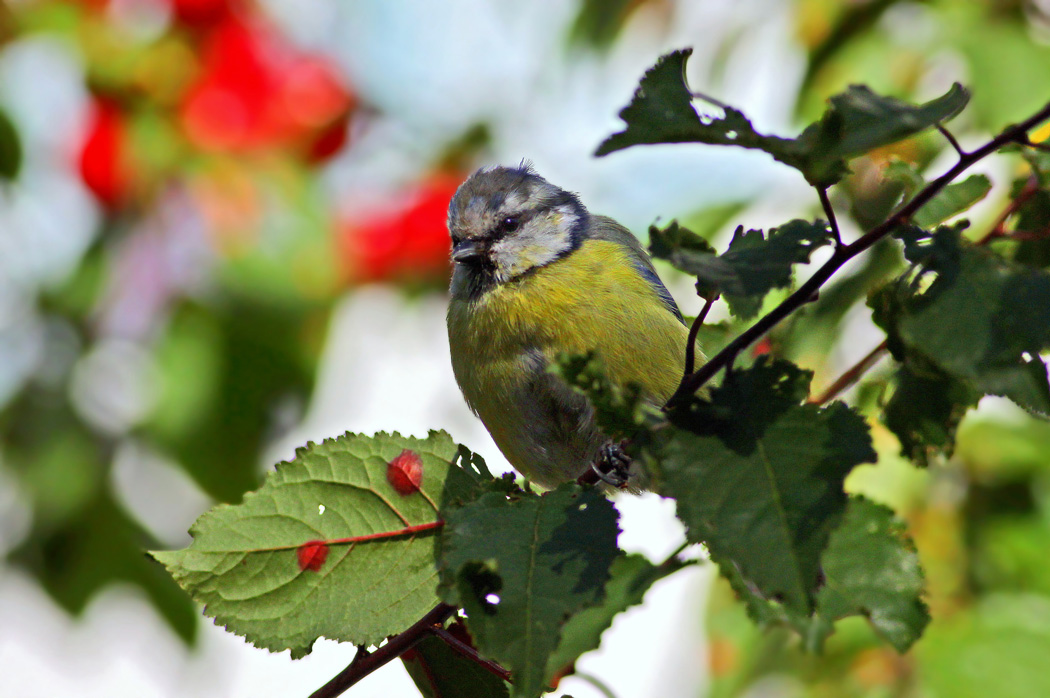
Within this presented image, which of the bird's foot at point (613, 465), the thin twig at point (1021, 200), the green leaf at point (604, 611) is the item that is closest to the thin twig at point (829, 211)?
the green leaf at point (604, 611)

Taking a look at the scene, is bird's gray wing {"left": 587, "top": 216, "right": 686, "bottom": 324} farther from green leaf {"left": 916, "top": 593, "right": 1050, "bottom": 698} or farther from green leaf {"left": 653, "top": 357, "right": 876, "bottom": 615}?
green leaf {"left": 653, "top": 357, "right": 876, "bottom": 615}

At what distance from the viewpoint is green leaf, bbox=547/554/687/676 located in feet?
2.67

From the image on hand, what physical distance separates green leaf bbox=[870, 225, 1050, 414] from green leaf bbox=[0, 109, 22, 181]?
2196mm

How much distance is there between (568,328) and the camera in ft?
5.44

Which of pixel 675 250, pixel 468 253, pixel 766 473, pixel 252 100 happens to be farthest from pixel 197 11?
pixel 766 473

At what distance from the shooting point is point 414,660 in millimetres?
1172

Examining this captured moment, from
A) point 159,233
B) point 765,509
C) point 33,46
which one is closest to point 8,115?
point 33,46

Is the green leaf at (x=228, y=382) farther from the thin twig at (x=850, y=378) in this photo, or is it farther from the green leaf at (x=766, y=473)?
the green leaf at (x=766, y=473)

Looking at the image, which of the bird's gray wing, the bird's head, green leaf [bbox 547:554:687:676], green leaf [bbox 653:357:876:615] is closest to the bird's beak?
the bird's head

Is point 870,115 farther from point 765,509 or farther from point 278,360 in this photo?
point 278,360

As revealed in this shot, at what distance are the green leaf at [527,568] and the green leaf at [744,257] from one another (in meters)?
0.23

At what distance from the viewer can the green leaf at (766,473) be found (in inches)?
27.5

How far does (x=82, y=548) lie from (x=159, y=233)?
85cm

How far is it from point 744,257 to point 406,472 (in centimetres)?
49
